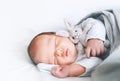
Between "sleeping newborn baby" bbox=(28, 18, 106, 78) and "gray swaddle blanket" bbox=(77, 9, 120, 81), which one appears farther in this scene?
"sleeping newborn baby" bbox=(28, 18, 106, 78)

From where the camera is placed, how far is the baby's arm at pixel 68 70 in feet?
3.59

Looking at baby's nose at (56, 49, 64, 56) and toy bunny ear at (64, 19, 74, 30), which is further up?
toy bunny ear at (64, 19, 74, 30)

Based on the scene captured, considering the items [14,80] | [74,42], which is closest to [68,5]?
[74,42]

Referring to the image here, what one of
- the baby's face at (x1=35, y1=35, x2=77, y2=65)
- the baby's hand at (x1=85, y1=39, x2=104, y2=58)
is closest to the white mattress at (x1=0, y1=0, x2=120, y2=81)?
the baby's face at (x1=35, y1=35, x2=77, y2=65)

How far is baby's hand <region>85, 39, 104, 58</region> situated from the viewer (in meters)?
1.14

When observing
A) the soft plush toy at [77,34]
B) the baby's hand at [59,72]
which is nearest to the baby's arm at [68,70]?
the baby's hand at [59,72]

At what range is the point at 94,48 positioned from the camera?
A: 3.75ft

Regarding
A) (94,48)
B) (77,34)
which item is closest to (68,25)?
(77,34)

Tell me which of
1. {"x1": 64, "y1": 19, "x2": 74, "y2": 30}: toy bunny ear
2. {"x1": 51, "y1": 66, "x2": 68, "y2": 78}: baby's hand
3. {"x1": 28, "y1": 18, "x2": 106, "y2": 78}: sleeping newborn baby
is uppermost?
{"x1": 64, "y1": 19, "x2": 74, "y2": 30}: toy bunny ear

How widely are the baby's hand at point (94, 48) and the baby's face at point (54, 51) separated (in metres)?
0.06

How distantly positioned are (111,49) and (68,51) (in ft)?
0.50

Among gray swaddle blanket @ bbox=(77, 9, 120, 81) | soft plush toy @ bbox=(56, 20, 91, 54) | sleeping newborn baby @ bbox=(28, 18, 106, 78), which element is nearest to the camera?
gray swaddle blanket @ bbox=(77, 9, 120, 81)

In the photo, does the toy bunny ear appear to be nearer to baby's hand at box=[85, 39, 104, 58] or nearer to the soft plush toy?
the soft plush toy

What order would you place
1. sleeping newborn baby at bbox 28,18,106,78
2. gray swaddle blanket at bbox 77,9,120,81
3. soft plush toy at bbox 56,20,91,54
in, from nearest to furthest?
gray swaddle blanket at bbox 77,9,120,81 < sleeping newborn baby at bbox 28,18,106,78 < soft plush toy at bbox 56,20,91,54
